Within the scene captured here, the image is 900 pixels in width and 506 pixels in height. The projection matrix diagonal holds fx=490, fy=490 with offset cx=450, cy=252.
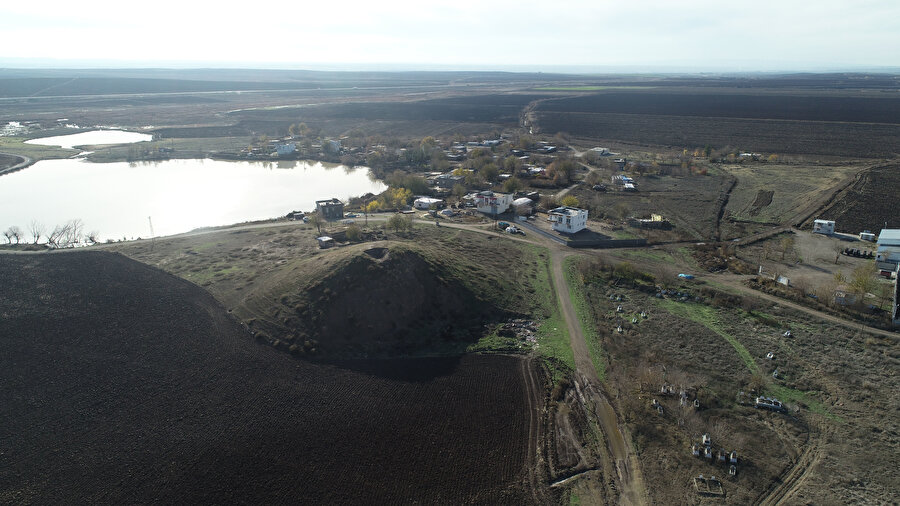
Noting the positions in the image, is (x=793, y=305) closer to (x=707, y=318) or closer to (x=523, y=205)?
(x=707, y=318)

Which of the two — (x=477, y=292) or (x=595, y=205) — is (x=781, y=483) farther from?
(x=595, y=205)

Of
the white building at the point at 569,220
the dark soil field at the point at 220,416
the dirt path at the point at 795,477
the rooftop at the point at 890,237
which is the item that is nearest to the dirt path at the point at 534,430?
the dark soil field at the point at 220,416

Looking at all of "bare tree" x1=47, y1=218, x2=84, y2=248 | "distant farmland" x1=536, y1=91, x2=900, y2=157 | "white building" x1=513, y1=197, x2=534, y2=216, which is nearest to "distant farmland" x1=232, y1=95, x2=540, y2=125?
"distant farmland" x1=536, y1=91, x2=900, y2=157

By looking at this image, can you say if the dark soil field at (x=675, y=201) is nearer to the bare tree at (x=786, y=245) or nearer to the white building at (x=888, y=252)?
the bare tree at (x=786, y=245)

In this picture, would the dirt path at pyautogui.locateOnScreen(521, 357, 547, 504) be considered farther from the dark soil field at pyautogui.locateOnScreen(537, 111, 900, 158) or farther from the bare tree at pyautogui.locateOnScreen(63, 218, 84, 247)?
the dark soil field at pyautogui.locateOnScreen(537, 111, 900, 158)

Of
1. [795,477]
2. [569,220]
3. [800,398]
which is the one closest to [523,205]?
[569,220]

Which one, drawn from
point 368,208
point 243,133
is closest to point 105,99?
point 243,133
